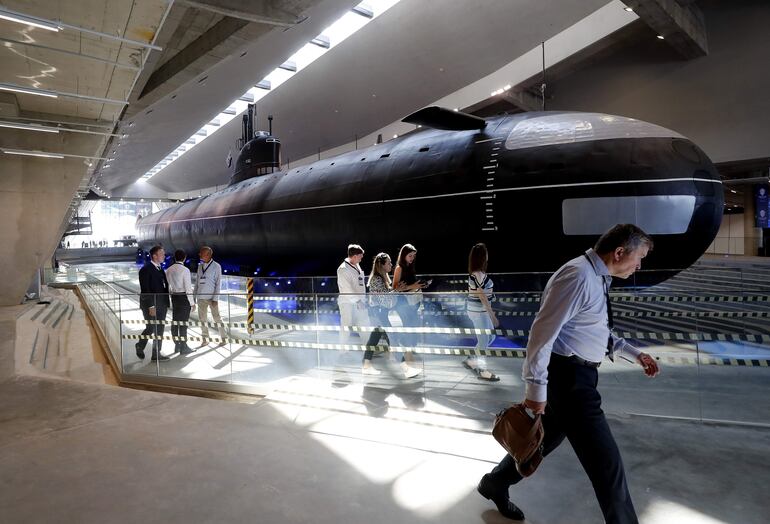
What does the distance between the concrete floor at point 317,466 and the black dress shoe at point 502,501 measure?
7 cm

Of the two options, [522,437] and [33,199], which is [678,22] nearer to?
[522,437]

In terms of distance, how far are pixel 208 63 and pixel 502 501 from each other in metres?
10.2

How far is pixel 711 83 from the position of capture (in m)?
19.2

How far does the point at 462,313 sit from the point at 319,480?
268 cm

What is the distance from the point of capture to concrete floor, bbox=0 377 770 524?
2695 millimetres

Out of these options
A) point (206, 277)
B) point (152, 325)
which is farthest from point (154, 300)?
point (206, 277)

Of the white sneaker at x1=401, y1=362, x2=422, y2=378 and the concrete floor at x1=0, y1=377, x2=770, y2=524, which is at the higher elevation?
the white sneaker at x1=401, y1=362, x2=422, y2=378

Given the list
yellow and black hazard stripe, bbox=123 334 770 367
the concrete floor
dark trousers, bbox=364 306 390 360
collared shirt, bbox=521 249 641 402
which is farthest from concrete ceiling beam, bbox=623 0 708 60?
collared shirt, bbox=521 249 641 402

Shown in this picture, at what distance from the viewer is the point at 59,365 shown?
7.74 meters

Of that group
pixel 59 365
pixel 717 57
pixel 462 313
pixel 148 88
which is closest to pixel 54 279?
pixel 148 88

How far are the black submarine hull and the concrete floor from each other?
3.75 metres

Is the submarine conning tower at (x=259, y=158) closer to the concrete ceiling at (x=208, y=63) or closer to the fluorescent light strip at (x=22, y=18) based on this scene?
the concrete ceiling at (x=208, y=63)

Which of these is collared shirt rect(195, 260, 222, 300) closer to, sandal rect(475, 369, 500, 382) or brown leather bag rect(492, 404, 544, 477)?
sandal rect(475, 369, 500, 382)

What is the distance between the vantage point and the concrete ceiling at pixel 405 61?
17.2 metres
